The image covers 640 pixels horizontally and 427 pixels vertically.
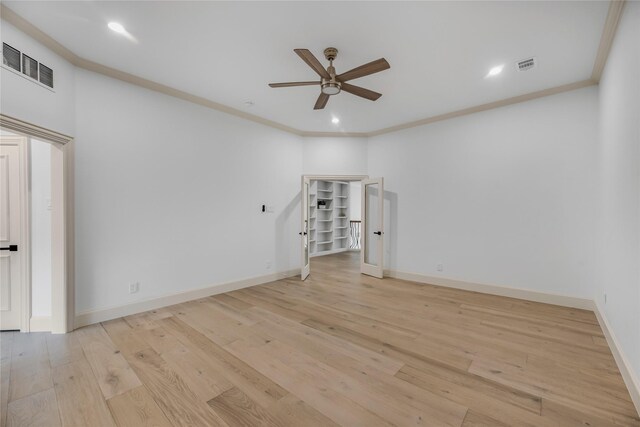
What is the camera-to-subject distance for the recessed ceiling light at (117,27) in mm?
2527

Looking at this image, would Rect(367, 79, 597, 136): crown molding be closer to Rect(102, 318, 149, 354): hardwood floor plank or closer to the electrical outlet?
the electrical outlet

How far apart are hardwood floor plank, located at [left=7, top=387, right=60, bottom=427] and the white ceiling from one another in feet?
10.3

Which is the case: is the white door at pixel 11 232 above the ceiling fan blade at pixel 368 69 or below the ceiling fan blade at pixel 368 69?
below

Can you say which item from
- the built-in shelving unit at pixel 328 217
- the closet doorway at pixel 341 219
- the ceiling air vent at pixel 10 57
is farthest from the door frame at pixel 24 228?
the built-in shelving unit at pixel 328 217

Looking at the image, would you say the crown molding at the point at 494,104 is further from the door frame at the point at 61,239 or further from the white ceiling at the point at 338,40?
the door frame at the point at 61,239

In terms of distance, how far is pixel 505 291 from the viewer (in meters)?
4.21

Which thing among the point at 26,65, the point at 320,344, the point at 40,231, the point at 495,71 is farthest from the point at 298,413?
the point at 495,71

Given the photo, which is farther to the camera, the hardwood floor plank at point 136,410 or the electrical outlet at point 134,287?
the electrical outlet at point 134,287

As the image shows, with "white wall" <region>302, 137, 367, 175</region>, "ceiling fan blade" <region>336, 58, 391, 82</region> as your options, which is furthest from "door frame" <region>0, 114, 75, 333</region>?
"white wall" <region>302, 137, 367, 175</region>

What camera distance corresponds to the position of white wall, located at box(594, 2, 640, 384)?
197 cm

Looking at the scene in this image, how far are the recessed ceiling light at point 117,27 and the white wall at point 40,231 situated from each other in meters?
1.55

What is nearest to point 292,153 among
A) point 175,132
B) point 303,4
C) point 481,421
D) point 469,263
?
point 175,132

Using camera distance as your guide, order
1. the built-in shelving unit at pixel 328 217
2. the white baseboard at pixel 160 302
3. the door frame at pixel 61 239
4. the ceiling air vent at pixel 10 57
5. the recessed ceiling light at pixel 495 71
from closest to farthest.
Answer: the ceiling air vent at pixel 10 57
the door frame at pixel 61 239
the white baseboard at pixel 160 302
the recessed ceiling light at pixel 495 71
the built-in shelving unit at pixel 328 217

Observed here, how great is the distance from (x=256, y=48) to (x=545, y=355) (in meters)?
4.18
